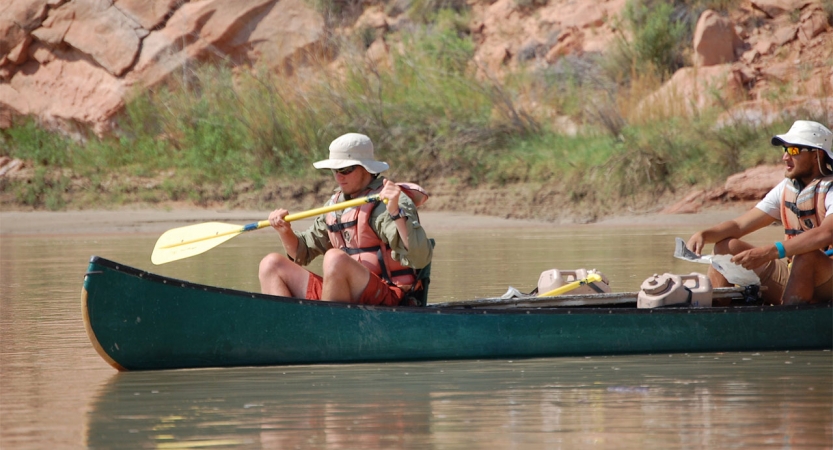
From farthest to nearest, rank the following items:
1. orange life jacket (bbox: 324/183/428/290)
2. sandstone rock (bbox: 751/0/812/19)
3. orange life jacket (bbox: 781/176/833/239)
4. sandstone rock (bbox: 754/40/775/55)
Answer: sandstone rock (bbox: 751/0/812/19)
sandstone rock (bbox: 754/40/775/55)
orange life jacket (bbox: 781/176/833/239)
orange life jacket (bbox: 324/183/428/290)

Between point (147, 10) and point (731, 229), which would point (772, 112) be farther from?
point (147, 10)

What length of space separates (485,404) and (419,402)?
25 cm

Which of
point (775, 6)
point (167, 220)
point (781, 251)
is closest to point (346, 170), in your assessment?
point (781, 251)

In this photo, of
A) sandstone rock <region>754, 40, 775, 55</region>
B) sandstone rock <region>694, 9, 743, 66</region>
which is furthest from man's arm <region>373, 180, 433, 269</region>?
sandstone rock <region>754, 40, 775, 55</region>

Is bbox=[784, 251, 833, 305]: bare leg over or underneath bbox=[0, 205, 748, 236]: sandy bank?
underneath

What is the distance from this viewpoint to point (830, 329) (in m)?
5.52

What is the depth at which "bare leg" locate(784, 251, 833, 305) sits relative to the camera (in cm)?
536

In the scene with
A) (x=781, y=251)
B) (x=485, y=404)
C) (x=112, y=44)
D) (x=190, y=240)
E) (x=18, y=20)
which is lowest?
(x=485, y=404)

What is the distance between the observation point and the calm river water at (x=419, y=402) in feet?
12.8

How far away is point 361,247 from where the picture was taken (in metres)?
5.24

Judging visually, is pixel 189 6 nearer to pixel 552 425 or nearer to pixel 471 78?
pixel 471 78

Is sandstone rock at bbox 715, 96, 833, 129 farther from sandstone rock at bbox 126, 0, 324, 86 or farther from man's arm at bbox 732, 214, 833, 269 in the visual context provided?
man's arm at bbox 732, 214, 833, 269

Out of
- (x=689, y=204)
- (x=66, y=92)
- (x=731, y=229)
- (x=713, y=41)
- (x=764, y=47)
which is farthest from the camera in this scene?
(x=66, y=92)

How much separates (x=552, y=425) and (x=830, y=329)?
2.07m
